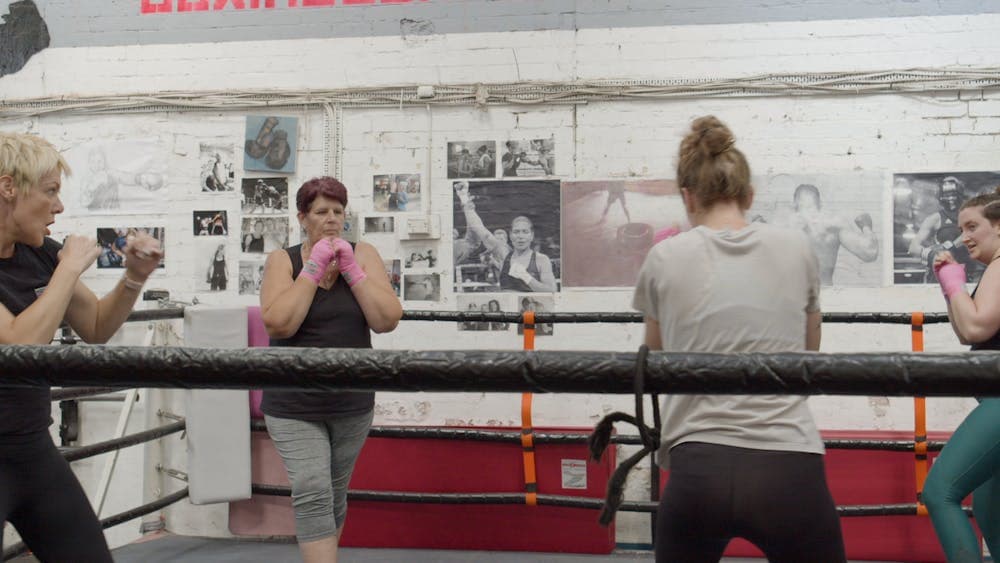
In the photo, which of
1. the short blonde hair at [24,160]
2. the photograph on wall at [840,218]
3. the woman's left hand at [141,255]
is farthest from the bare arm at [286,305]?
the photograph on wall at [840,218]

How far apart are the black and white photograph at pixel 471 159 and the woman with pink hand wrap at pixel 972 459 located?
6.84 feet

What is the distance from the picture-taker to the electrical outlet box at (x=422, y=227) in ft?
12.3

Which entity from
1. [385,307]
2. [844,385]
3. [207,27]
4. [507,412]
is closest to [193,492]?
[507,412]

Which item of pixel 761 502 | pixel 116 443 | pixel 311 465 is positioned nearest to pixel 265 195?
pixel 116 443

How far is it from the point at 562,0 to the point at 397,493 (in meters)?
2.36

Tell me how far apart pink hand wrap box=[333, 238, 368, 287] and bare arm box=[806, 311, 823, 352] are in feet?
4.24

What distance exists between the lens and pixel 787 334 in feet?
4.19

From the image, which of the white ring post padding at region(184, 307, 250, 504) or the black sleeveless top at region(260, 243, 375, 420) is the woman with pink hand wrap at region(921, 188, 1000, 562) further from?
the white ring post padding at region(184, 307, 250, 504)

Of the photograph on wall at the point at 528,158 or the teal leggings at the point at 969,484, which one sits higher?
the photograph on wall at the point at 528,158

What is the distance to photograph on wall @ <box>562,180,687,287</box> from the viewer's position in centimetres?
369

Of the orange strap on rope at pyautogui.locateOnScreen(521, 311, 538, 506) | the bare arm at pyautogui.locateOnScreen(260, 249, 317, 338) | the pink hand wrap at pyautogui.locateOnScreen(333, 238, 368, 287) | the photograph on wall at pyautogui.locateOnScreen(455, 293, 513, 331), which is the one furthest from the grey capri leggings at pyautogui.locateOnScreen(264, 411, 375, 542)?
the photograph on wall at pyautogui.locateOnScreen(455, 293, 513, 331)

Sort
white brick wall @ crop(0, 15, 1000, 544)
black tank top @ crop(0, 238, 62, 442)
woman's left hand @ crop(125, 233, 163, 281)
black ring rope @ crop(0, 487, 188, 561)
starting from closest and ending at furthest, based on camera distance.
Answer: black tank top @ crop(0, 238, 62, 442) → woman's left hand @ crop(125, 233, 163, 281) → black ring rope @ crop(0, 487, 188, 561) → white brick wall @ crop(0, 15, 1000, 544)

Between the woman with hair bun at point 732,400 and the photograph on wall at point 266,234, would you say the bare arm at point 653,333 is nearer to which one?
the woman with hair bun at point 732,400

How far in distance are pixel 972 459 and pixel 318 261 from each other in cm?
180
